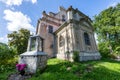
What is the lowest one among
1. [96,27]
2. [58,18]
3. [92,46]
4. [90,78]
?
[90,78]

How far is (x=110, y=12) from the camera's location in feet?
74.5

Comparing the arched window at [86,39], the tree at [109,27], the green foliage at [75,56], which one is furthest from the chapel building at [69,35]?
the tree at [109,27]

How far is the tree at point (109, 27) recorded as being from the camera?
20797mm

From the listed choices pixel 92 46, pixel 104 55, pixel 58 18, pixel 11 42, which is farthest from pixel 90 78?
pixel 11 42

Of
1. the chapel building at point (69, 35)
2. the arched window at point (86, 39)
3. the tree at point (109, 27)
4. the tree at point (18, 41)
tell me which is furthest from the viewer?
the tree at point (18, 41)

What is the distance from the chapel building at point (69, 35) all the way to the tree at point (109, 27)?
392 centimetres

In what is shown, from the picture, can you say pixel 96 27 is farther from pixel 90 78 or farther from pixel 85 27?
pixel 90 78

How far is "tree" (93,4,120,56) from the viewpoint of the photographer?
20797 mm

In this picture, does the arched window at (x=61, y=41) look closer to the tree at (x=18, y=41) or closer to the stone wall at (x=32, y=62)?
the stone wall at (x=32, y=62)

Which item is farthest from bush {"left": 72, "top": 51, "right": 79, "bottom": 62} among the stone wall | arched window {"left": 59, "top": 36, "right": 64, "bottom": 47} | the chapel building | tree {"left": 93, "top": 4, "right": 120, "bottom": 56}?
tree {"left": 93, "top": 4, "right": 120, "bottom": 56}

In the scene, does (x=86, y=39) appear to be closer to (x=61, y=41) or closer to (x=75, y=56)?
(x=61, y=41)

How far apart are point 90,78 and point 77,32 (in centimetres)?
988

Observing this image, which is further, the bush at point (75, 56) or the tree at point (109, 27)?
the tree at point (109, 27)

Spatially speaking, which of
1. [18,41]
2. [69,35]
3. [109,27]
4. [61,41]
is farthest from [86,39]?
[18,41]
